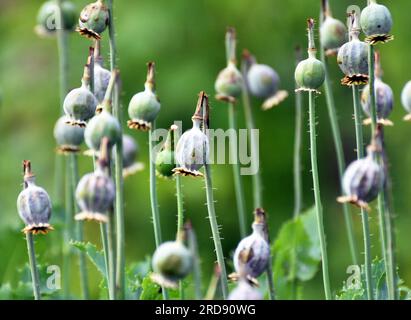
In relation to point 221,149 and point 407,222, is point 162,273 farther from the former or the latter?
point 407,222

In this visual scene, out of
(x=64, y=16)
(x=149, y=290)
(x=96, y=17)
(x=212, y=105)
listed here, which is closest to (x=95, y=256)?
(x=149, y=290)

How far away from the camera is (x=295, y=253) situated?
1.83 metres

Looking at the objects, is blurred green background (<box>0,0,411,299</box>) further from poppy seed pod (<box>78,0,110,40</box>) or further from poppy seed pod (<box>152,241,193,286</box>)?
poppy seed pod (<box>152,241,193,286</box>)

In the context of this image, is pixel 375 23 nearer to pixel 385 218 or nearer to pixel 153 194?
pixel 385 218

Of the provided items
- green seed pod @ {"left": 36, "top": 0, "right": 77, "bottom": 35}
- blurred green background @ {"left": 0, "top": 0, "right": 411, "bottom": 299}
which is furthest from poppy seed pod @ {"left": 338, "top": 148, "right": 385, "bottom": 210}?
blurred green background @ {"left": 0, "top": 0, "right": 411, "bottom": 299}

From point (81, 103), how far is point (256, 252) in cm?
33

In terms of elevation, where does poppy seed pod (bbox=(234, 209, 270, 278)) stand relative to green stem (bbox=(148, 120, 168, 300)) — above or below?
below

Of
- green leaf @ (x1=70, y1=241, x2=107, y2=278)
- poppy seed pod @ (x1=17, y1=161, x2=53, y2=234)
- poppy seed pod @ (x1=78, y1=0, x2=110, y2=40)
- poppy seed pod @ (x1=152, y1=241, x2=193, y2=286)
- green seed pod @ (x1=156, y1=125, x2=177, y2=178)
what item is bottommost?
poppy seed pod @ (x1=152, y1=241, x2=193, y2=286)

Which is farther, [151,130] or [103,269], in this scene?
[103,269]

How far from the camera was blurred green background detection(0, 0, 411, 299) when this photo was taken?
11.0 feet

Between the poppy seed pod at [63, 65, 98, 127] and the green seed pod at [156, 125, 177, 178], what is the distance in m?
0.15
